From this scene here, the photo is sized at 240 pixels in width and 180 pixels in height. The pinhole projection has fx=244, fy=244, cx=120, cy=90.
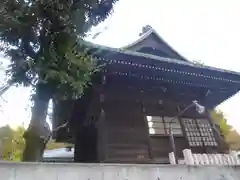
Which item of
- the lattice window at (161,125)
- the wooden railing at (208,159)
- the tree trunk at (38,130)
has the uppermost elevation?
the lattice window at (161,125)

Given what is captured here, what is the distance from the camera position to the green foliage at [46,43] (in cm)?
613

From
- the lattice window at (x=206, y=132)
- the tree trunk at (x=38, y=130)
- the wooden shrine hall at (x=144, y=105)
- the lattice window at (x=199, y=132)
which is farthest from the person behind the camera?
the lattice window at (x=206, y=132)

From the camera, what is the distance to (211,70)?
31.4 feet

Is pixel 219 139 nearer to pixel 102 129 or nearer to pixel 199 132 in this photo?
pixel 199 132

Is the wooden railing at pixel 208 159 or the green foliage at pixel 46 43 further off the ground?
the green foliage at pixel 46 43

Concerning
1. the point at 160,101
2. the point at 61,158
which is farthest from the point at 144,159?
the point at 61,158

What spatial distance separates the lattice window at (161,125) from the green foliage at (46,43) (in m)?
3.78

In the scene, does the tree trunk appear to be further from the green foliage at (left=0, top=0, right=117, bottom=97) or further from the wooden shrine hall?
the wooden shrine hall

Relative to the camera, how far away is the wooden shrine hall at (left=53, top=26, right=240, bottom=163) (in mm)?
8516

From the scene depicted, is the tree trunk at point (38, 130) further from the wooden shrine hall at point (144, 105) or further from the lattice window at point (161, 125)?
the lattice window at point (161, 125)

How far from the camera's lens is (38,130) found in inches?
245

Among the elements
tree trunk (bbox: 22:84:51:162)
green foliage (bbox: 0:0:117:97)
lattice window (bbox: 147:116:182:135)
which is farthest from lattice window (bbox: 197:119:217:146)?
tree trunk (bbox: 22:84:51:162)

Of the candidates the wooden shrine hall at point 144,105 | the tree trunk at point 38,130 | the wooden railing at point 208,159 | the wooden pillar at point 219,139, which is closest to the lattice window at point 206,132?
the wooden shrine hall at point 144,105

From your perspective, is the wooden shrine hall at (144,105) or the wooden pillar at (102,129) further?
the wooden shrine hall at (144,105)
